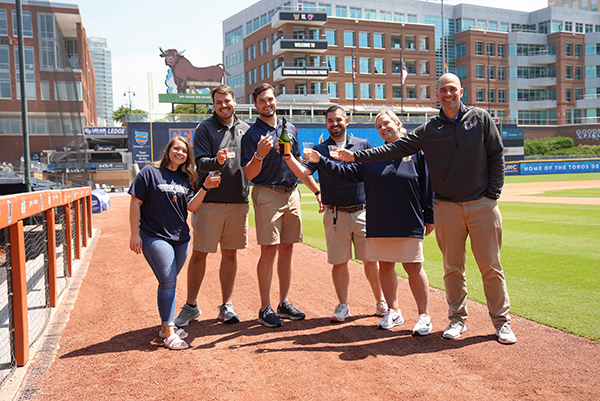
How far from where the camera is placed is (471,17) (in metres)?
80.2

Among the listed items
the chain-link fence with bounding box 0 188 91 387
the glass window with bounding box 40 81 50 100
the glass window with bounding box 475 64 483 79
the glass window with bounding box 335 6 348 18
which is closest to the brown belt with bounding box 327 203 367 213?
the chain-link fence with bounding box 0 188 91 387

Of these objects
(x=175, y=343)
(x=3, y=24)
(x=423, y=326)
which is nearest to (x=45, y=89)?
(x=3, y=24)

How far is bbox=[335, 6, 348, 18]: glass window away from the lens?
68.8 metres

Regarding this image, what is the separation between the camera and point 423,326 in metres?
4.66

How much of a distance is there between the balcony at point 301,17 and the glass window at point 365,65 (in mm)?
7965

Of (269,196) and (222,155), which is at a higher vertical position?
(222,155)

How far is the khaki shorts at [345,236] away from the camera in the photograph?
17.0 feet

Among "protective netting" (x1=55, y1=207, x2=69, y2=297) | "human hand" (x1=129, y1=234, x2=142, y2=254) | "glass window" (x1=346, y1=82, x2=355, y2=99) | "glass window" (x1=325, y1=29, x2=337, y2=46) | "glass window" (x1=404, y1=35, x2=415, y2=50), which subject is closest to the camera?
"human hand" (x1=129, y1=234, x2=142, y2=254)

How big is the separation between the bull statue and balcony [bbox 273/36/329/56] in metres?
9.05

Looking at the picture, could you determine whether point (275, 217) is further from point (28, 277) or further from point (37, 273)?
point (28, 277)

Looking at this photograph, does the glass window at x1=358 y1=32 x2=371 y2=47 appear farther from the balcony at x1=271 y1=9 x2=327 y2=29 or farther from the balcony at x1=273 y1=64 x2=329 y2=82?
the balcony at x1=273 y1=64 x2=329 y2=82

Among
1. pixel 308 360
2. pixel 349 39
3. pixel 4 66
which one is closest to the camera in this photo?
pixel 308 360

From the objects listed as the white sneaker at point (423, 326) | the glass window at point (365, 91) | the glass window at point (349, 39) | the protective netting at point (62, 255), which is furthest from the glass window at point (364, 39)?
the white sneaker at point (423, 326)

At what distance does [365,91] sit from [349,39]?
7392 mm
